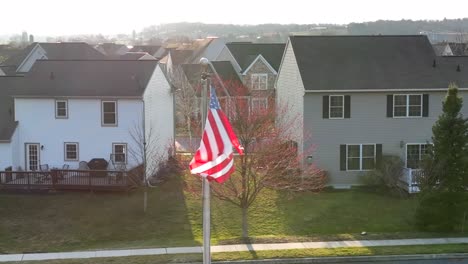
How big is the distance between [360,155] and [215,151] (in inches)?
837

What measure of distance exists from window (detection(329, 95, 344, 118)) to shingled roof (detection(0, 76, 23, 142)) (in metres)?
17.1

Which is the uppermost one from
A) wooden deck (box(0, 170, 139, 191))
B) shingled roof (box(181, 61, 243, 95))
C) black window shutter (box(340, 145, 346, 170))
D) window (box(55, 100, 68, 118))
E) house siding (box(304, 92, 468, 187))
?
shingled roof (box(181, 61, 243, 95))

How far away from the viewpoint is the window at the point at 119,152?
1329 inches

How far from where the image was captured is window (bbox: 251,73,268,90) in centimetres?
5394

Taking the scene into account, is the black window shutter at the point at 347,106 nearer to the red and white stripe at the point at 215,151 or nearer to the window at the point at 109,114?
the window at the point at 109,114

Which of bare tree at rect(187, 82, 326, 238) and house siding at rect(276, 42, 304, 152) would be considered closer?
bare tree at rect(187, 82, 326, 238)

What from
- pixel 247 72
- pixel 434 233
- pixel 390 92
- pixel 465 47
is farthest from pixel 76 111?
pixel 465 47

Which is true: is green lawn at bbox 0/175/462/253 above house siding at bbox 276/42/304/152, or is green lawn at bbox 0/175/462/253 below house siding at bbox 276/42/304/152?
below

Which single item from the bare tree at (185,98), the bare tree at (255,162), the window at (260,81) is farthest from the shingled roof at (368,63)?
the window at (260,81)

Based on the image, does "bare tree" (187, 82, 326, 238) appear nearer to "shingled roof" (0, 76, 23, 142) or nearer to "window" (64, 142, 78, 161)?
"window" (64, 142, 78, 161)

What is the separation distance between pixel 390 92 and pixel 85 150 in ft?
54.6

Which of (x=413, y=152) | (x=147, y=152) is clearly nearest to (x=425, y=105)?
Answer: (x=413, y=152)

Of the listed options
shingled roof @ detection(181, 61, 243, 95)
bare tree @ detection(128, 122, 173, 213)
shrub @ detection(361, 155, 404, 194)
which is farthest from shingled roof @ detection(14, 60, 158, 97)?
shingled roof @ detection(181, 61, 243, 95)

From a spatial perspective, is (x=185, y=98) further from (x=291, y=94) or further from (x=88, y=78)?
(x=291, y=94)
